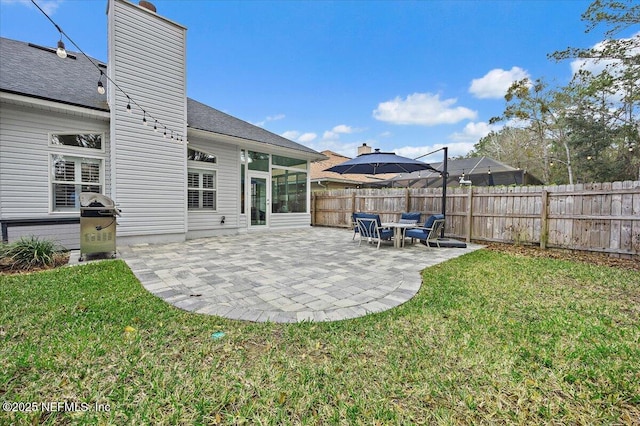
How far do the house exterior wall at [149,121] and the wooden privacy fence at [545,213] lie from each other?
7.72m

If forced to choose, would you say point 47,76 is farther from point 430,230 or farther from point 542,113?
point 542,113

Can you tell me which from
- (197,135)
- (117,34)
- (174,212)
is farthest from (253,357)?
(117,34)

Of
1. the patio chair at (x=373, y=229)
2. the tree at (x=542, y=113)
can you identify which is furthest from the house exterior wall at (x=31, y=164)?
the tree at (x=542, y=113)

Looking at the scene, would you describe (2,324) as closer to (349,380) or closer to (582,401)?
(349,380)

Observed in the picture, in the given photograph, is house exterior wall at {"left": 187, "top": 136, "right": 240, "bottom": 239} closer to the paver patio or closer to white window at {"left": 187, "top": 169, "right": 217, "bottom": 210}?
white window at {"left": 187, "top": 169, "right": 217, "bottom": 210}

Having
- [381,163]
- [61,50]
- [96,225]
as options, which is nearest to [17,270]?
[96,225]

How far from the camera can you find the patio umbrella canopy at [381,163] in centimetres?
692

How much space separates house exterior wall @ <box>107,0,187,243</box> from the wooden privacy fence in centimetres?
772

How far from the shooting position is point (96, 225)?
17.2 ft

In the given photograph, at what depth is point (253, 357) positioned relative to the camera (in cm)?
218

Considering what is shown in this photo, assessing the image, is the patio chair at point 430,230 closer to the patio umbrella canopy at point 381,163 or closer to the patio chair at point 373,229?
the patio chair at point 373,229

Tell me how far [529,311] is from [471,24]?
11144 millimetres

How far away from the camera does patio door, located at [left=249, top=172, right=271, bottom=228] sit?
9797 millimetres

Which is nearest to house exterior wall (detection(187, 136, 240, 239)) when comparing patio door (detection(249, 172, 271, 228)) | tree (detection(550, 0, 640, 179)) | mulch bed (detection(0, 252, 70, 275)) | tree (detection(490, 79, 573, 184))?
patio door (detection(249, 172, 271, 228))
